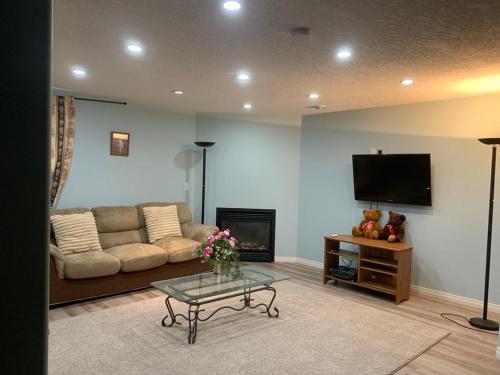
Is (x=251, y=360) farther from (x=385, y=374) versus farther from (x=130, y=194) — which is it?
(x=130, y=194)

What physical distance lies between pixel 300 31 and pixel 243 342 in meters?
2.43

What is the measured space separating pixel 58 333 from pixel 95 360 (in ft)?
2.15

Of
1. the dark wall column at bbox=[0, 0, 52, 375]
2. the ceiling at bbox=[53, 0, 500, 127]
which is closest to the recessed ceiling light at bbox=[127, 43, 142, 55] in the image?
the ceiling at bbox=[53, 0, 500, 127]

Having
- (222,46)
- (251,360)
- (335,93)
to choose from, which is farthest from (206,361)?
(335,93)

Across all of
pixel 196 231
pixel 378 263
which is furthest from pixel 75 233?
pixel 378 263

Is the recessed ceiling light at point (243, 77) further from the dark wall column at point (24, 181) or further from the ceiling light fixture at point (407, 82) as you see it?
the dark wall column at point (24, 181)

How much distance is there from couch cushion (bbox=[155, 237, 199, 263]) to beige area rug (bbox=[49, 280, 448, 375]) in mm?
674

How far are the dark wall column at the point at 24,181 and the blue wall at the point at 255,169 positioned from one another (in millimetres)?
5560

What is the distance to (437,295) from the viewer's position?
4.53 metres

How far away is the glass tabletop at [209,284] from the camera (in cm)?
323

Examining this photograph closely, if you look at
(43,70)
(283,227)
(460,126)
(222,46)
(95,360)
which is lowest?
(95,360)

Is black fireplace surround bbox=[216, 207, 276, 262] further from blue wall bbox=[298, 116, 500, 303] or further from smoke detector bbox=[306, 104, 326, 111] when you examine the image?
smoke detector bbox=[306, 104, 326, 111]

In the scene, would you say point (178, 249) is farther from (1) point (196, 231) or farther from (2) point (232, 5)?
(2) point (232, 5)

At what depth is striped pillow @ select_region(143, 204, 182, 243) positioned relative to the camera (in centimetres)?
509
